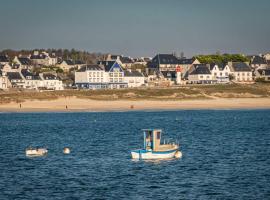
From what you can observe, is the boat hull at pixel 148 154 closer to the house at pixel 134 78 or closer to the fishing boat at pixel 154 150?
the fishing boat at pixel 154 150

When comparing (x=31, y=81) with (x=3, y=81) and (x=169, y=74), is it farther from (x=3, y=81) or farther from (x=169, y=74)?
(x=169, y=74)

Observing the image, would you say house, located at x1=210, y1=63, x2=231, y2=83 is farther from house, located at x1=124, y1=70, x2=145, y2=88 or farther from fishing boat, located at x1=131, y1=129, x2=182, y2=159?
fishing boat, located at x1=131, y1=129, x2=182, y2=159

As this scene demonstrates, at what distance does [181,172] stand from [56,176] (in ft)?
30.7

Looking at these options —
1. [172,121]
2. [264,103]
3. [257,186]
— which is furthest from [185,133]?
[264,103]

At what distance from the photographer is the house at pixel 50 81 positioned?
17465cm

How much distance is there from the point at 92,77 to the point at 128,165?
132 m

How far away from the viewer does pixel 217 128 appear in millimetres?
90625

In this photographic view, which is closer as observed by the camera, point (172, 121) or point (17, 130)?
point (17, 130)

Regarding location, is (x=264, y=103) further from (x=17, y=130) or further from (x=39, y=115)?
(x=17, y=130)

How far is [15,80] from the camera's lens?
580 feet

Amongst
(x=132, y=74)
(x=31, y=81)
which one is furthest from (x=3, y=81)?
(x=132, y=74)

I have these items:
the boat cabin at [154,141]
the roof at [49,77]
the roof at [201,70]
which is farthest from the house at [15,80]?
the boat cabin at [154,141]

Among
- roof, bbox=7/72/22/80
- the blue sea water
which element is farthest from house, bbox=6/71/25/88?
the blue sea water

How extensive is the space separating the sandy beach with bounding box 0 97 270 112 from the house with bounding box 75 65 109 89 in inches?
1612
